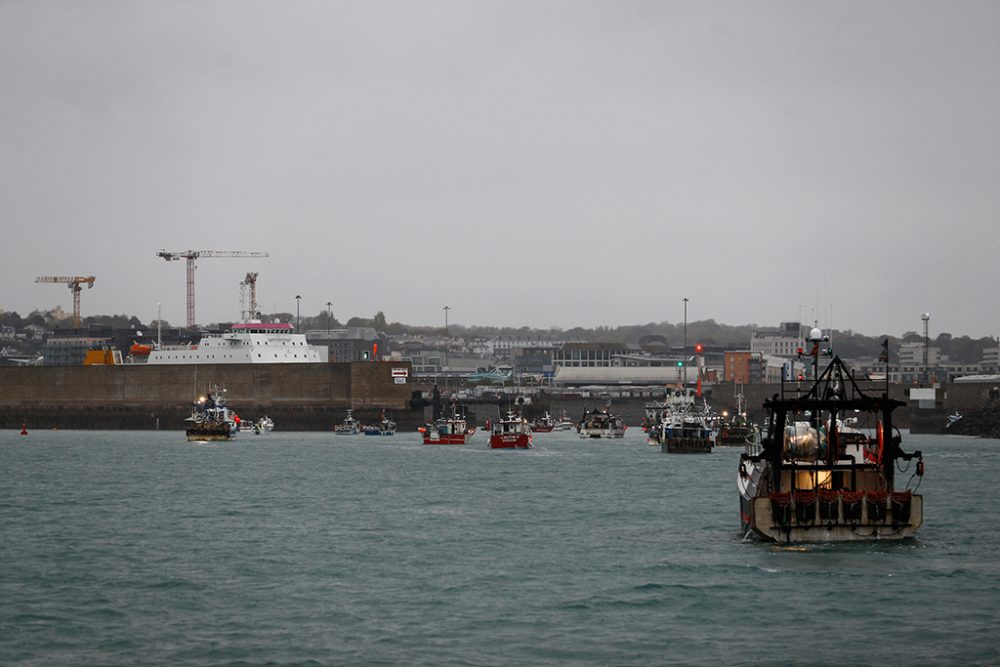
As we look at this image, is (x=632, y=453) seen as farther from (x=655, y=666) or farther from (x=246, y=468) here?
(x=655, y=666)

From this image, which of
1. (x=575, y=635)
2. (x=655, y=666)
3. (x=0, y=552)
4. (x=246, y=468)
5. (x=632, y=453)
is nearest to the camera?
(x=655, y=666)

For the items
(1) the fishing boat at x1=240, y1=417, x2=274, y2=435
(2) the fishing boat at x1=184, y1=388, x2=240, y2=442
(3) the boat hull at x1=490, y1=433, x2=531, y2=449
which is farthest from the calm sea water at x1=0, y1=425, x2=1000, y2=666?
(1) the fishing boat at x1=240, y1=417, x2=274, y2=435

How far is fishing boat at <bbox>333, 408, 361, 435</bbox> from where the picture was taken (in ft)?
503

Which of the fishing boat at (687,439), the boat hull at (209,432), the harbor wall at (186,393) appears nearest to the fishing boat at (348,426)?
the harbor wall at (186,393)

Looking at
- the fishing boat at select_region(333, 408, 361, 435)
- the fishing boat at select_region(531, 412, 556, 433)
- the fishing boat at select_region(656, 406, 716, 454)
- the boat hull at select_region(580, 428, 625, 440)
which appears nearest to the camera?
the fishing boat at select_region(656, 406, 716, 454)

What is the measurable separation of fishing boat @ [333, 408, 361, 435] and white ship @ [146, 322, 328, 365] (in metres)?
13.1

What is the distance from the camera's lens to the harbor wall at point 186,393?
518ft

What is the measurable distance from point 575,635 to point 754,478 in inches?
607

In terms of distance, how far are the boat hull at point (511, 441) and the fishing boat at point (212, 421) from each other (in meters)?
27.8

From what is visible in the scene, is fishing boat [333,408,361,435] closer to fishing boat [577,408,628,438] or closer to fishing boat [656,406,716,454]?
fishing boat [577,408,628,438]

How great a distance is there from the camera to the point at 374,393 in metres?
158

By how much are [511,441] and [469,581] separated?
80.3 meters

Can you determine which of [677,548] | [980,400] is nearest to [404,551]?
[677,548]

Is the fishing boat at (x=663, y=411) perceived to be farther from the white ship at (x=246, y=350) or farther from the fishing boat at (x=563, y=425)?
the white ship at (x=246, y=350)
